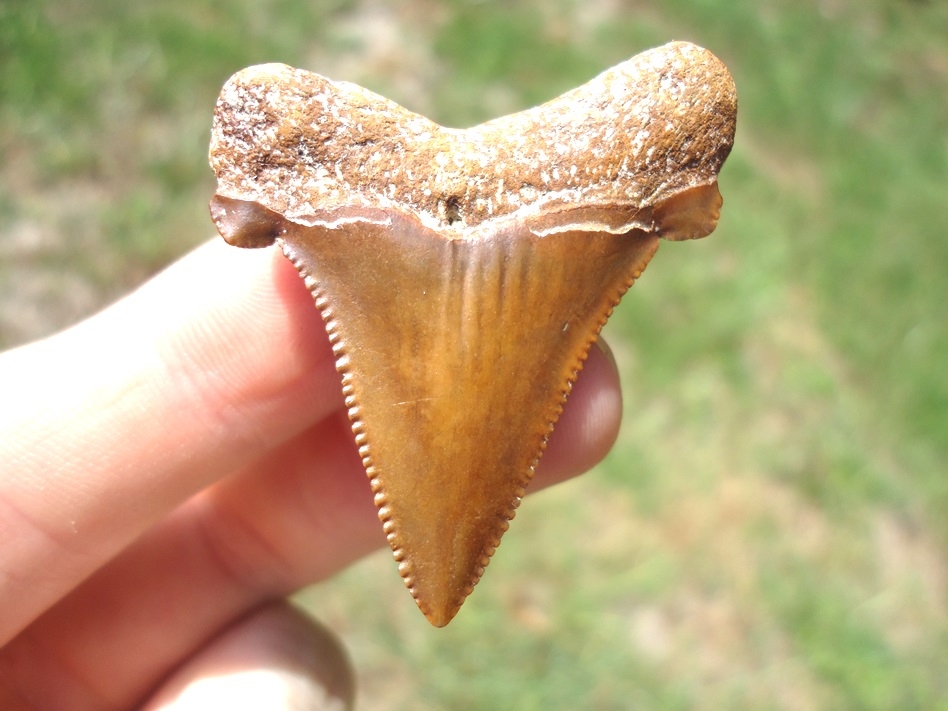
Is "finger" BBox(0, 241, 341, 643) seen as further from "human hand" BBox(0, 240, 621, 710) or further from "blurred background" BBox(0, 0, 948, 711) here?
"blurred background" BBox(0, 0, 948, 711)

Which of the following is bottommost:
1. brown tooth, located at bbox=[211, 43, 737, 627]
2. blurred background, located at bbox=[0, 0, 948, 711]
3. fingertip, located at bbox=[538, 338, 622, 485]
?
blurred background, located at bbox=[0, 0, 948, 711]

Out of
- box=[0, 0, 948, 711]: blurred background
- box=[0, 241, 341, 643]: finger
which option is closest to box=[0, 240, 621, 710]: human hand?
box=[0, 241, 341, 643]: finger

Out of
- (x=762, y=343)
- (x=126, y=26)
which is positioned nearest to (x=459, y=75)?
(x=126, y=26)

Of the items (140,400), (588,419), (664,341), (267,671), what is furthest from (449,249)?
(664,341)

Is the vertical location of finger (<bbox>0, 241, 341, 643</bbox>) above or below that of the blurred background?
above

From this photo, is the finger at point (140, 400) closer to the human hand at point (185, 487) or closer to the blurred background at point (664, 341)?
the human hand at point (185, 487)

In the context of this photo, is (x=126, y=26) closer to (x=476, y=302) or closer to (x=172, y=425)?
(x=172, y=425)

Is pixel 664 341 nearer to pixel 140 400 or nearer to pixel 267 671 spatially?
pixel 267 671
